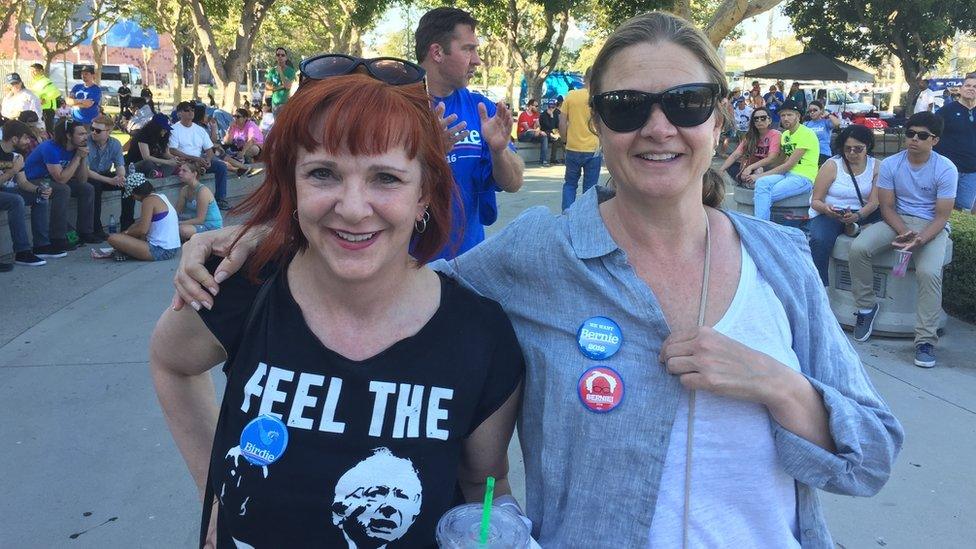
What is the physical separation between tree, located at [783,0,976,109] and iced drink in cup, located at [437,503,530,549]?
32.7 m

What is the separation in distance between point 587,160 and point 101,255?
6197 millimetres

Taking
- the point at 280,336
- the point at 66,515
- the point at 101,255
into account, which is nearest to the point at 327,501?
the point at 280,336

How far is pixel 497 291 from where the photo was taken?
1847 mm

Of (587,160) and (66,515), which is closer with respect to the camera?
(66,515)

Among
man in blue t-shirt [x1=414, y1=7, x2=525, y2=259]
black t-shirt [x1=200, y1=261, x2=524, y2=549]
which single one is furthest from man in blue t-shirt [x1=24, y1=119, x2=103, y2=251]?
black t-shirt [x1=200, y1=261, x2=524, y2=549]

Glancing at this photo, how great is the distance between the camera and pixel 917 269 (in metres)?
6.14

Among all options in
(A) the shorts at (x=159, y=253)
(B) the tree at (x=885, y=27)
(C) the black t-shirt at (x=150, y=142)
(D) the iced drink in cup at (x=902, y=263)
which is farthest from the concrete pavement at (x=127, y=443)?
(B) the tree at (x=885, y=27)

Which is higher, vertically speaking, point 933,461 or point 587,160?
point 587,160

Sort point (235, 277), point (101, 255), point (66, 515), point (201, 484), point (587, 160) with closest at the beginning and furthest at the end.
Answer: point (235, 277) < point (201, 484) < point (66, 515) < point (101, 255) < point (587, 160)

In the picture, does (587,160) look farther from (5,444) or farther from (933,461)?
(5,444)

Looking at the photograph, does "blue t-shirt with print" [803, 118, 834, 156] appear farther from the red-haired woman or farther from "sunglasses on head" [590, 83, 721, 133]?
the red-haired woman

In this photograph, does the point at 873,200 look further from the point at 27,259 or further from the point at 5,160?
the point at 5,160

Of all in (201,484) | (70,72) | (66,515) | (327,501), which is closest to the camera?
→ (327,501)

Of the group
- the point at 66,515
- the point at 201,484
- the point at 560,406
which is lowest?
the point at 66,515
